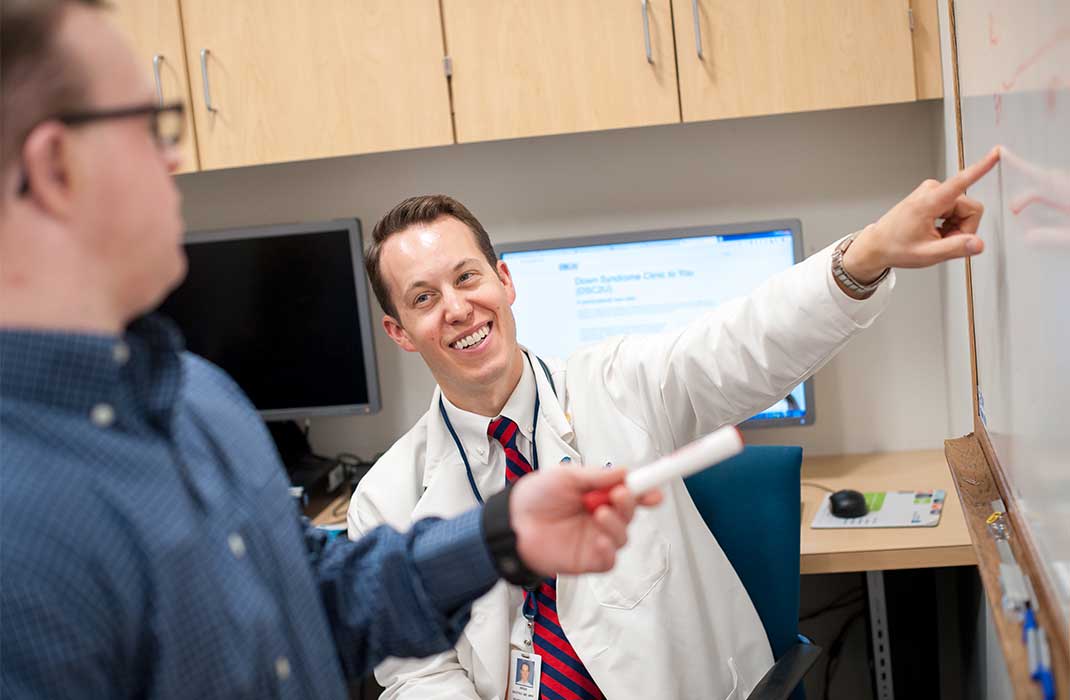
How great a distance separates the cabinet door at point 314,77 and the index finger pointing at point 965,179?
1.29 m

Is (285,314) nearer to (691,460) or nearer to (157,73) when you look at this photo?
(157,73)

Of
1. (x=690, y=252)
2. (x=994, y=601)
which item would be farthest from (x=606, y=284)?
(x=994, y=601)

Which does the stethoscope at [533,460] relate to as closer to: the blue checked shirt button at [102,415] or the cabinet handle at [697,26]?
the cabinet handle at [697,26]

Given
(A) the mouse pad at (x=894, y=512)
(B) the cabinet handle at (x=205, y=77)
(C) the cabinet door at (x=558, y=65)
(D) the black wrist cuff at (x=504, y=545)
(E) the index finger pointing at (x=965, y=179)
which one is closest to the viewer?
(D) the black wrist cuff at (x=504, y=545)

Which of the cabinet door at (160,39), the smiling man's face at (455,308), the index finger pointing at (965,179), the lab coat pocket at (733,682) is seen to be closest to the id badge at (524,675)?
the lab coat pocket at (733,682)

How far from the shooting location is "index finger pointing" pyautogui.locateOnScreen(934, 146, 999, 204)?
1.12 m

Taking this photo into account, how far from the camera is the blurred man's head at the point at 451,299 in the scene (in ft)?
5.59

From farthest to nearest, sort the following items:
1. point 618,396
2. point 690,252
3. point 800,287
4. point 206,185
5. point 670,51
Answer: point 206,185 < point 690,252 < point 670,51 < point 618,396 < point 800,287

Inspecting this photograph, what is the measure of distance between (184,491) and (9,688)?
0.62 feet

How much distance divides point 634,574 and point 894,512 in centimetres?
72

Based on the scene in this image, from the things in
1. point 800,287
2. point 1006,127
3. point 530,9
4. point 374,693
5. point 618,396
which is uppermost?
point 530,9

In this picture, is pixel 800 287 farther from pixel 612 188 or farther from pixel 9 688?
pixel 612 188

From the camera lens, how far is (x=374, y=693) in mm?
2742

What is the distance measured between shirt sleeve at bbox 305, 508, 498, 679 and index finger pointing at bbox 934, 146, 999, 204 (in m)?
0.61
